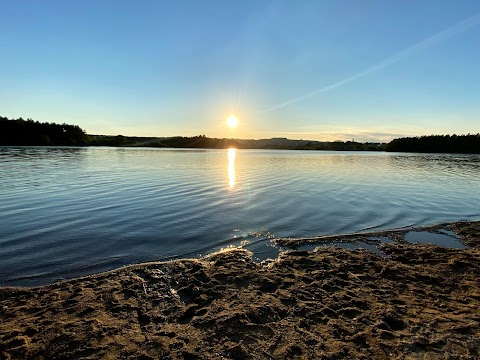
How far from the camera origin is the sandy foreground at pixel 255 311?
5.25 meters

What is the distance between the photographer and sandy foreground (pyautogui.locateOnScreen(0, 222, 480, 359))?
17.2ft

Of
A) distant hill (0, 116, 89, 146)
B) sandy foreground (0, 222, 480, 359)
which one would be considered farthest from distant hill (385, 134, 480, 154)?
distant hill (0, 116, 89, 146)

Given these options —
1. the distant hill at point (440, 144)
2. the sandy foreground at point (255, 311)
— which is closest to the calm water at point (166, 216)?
the sandy foreground at point (255, 311)

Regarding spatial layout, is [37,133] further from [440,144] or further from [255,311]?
[440,144]

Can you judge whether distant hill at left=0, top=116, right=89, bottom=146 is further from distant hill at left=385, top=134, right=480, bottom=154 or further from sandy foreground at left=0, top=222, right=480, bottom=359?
distant hill at left=385, top=134, right=480, bottom=154

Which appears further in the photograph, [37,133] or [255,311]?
[37,133]

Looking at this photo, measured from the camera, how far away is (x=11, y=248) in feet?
34.9

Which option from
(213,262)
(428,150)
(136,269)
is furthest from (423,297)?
(428,150)

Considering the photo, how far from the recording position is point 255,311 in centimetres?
650

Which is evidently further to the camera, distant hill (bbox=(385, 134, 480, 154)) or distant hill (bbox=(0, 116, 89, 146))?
distant hill (bbox=(385, 134, 480, 154))

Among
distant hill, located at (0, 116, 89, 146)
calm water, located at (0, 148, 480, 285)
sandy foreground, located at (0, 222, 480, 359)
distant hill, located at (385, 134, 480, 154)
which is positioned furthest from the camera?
distant hill, located at (385, 134, 480, 154)

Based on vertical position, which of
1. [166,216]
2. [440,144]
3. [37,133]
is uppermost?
[37,133]

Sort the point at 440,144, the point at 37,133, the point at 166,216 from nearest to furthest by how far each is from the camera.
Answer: the point at 166,216, the point at 37,133, the point at 440,144

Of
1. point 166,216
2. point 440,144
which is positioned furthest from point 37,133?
point 440,144
